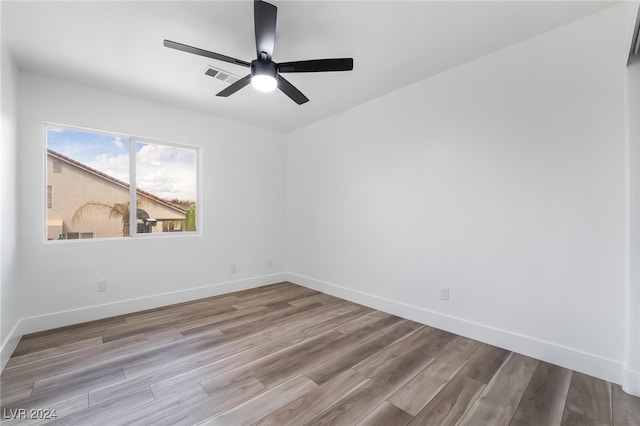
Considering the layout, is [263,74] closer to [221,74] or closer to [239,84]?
[239,84]

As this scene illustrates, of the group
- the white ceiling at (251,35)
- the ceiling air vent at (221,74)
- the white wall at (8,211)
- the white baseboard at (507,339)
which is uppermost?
the white ceiling at (251,35)

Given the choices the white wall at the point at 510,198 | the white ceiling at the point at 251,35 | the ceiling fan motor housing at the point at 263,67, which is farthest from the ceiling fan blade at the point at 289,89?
the white wall at the point at 510,198

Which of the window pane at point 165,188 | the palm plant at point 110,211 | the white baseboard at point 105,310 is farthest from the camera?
the window pane at point 165,188

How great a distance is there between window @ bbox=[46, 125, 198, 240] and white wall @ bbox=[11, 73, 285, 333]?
0.15 m

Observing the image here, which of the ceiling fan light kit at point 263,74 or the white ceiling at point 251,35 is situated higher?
the white ceiling at point 251,35

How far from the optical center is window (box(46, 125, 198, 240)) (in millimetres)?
3008

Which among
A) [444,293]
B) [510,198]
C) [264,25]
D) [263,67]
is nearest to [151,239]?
A: [263,67]

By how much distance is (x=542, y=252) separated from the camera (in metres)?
2.25

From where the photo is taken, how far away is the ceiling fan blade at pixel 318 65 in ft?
6.42

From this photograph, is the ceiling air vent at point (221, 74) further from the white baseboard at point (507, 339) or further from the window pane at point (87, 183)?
the white baseboard at point (507, 339)

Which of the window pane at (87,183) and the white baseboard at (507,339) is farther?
the window pane at (87,183)

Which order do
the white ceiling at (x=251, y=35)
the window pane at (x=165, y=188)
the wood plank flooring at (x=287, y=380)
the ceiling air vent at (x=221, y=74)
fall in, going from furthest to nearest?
the window pane at (x=165, y=188) < the ceiling air vent at (x=221, y=74) < the white ceiling at (x=251, y=35) < the wood plank flooring at (x=287, y=380)

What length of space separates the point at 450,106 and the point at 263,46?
1.93 metres

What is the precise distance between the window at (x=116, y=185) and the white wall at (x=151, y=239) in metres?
0.15
